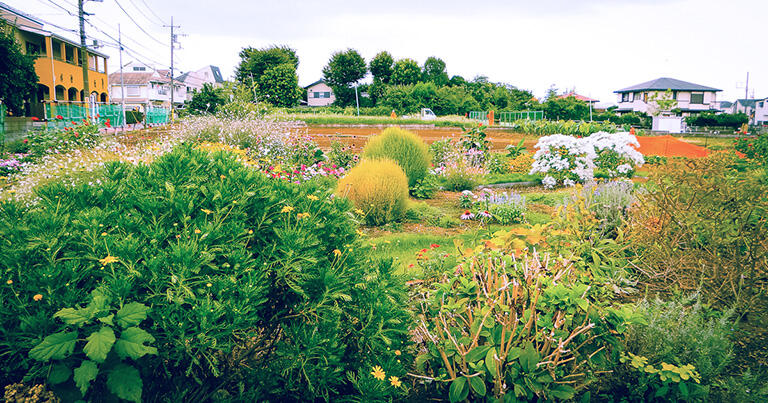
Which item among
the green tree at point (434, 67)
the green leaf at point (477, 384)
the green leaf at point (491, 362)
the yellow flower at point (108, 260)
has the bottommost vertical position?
the green leaf at point (477, 384)

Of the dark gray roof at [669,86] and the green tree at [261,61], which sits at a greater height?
the green tree at [261,61]

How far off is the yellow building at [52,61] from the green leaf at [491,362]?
30223mm

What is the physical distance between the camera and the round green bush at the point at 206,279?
1.54m

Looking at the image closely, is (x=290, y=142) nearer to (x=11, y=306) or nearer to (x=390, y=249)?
(x=390, y=249)

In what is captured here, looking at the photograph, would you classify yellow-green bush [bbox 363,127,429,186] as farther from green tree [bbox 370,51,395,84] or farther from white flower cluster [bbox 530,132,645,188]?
green tree [bbox 370,51,395,84]

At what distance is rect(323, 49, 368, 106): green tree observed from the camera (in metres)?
62.2

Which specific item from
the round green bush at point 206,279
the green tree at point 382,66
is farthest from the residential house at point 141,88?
the round green bush at point 206,279

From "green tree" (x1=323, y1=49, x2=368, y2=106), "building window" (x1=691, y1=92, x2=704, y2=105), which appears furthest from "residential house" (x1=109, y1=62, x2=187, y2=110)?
"building window" (x1=691, y1=92, x2=704, y2=105)

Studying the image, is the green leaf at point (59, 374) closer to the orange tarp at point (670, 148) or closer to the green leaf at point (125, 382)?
the green leaf at point (125, 382)

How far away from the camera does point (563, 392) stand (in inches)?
82.5

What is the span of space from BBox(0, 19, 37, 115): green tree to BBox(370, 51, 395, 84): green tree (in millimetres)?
44862

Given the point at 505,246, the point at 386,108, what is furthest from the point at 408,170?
the point at 386,108

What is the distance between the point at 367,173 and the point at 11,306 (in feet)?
17.4

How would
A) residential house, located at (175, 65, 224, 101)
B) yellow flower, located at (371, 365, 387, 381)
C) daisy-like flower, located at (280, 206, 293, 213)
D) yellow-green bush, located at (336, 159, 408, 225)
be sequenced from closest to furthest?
yellow flower, located at (371, 365, 387, 381), daisy-like flower, located at (280, 206, 293, 213), yellow-green bush, located at (336, 159, 408, 225), residential house, located at (175, 65, 224, 101)
